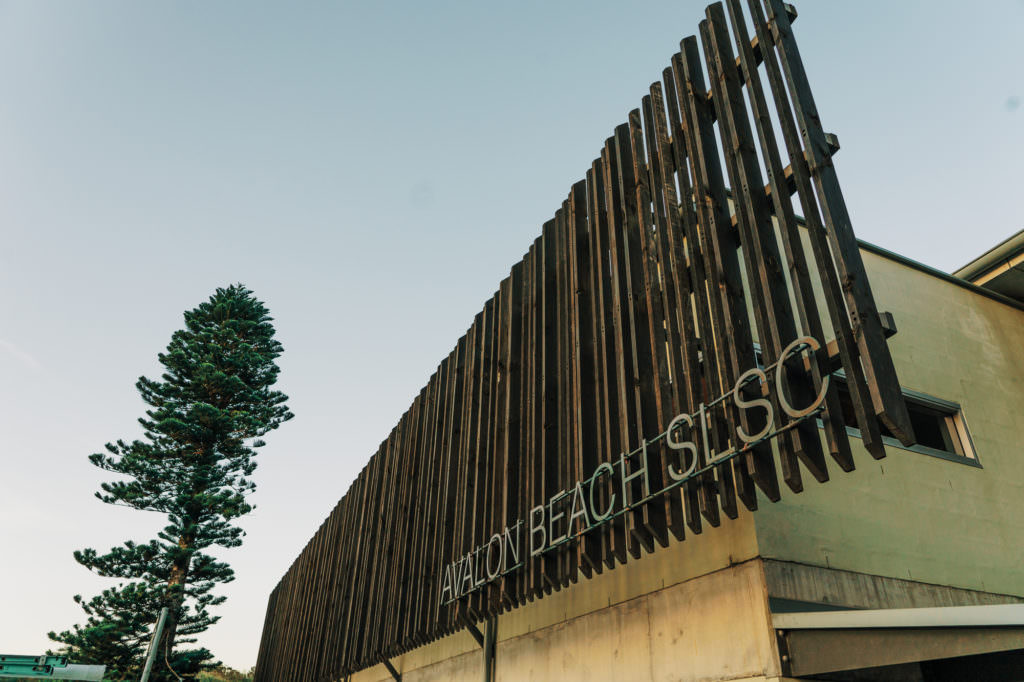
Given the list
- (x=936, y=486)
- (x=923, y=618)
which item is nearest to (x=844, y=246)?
(x=923, y=618)

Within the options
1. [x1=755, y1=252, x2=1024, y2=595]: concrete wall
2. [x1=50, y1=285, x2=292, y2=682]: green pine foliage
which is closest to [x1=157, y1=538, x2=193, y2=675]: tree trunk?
[x1=50, y1=285, x2=292, y2=682]: green pine foliage

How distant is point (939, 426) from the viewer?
886cm

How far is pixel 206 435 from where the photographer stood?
27.3 metres

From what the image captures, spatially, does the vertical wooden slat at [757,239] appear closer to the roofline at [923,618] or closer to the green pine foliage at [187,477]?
the roofline at [923,618]

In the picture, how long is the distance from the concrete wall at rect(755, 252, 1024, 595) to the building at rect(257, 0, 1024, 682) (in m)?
0.04

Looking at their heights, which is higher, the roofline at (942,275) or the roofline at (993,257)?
the roofline at (993,257)

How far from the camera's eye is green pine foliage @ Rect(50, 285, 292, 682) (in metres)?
24.1

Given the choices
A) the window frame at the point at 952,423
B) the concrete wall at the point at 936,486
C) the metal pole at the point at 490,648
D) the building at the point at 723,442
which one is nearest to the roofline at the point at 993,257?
the building at the point at 723,442

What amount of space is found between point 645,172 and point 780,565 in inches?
164

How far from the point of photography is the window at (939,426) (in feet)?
27.3

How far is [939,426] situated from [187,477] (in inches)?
1025

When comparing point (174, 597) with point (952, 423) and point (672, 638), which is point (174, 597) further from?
point (952, 423)

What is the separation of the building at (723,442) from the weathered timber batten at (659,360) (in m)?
0.03

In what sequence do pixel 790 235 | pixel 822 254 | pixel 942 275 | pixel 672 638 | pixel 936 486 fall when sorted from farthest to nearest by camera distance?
1. pixel 942 275
2. pixel 936 486
3. pixel 672 638
4. pixel 790 235
5. pixel 822 254
